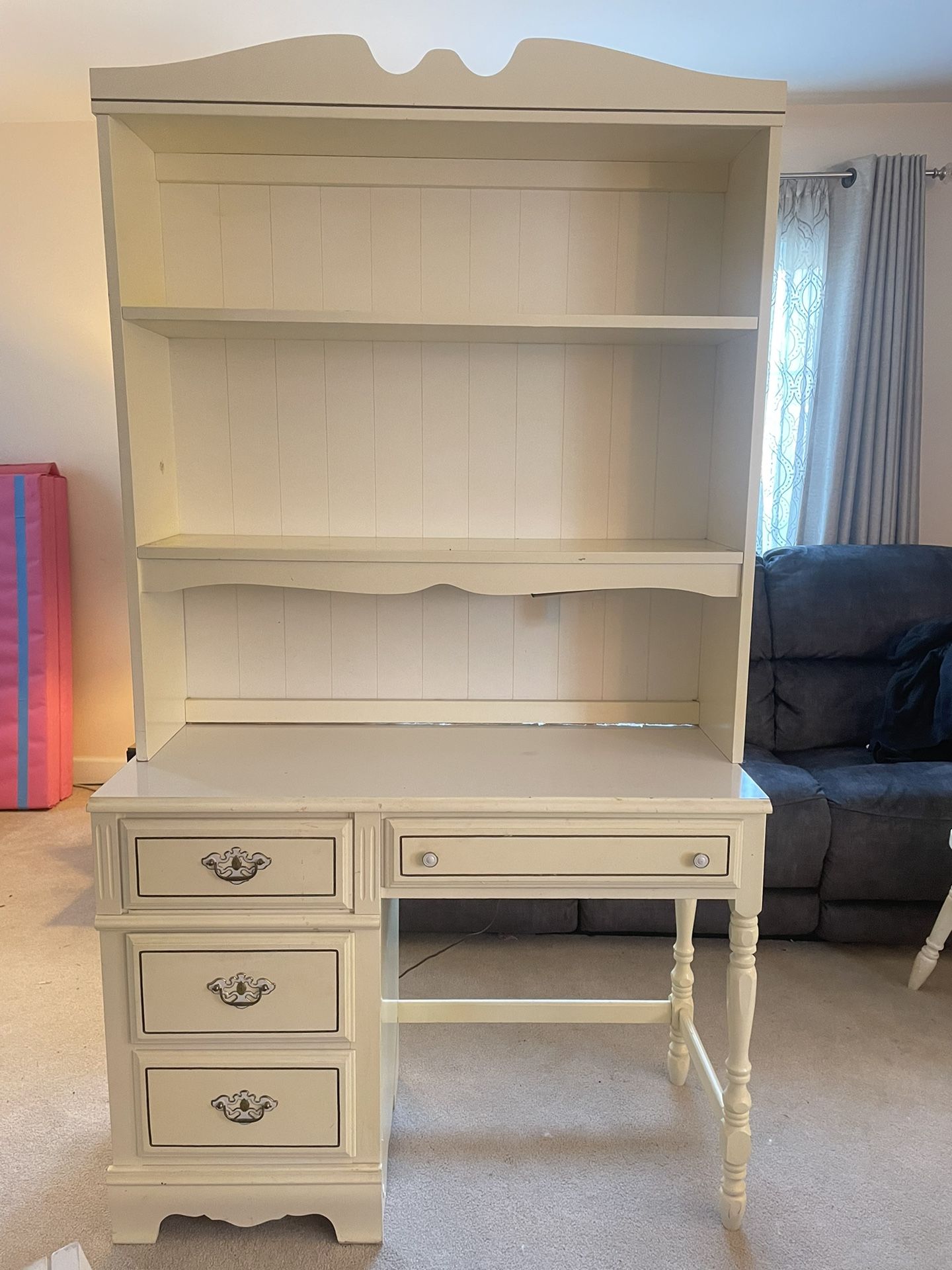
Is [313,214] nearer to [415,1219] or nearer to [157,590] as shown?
[157,590]

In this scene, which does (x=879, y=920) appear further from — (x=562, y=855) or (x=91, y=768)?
(x=91, y=768)

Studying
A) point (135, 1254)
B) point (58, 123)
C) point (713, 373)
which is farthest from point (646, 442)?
point (58, 123)

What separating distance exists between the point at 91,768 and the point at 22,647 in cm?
62

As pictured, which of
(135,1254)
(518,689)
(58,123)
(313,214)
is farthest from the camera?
(58,123)

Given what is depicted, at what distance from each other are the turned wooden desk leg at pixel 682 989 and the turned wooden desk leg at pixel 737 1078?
0.36 m

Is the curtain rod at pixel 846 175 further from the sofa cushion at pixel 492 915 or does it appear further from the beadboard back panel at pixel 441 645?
the sofa cushion at pixel 492 915

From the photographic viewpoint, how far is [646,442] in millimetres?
1839

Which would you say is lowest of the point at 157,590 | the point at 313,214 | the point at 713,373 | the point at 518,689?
the point at 518,689

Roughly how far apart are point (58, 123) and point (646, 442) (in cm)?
280

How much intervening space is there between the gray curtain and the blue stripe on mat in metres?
2.83

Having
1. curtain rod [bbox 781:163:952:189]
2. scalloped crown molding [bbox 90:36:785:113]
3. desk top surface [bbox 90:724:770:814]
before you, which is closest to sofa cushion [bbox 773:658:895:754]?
desk top surface [bbox 90:724:770:814]

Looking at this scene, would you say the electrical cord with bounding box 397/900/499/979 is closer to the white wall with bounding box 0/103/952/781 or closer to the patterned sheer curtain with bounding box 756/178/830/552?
the patterned sheer curtain with bounding box 756/178/830/552

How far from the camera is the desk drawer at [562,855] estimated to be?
1515 millimetres

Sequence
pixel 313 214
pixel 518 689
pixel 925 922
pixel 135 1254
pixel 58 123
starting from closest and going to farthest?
pixel 135 1254 < pixel 313 214 < pixel 518 689 < pixel 925 922 < pixel 58 123
